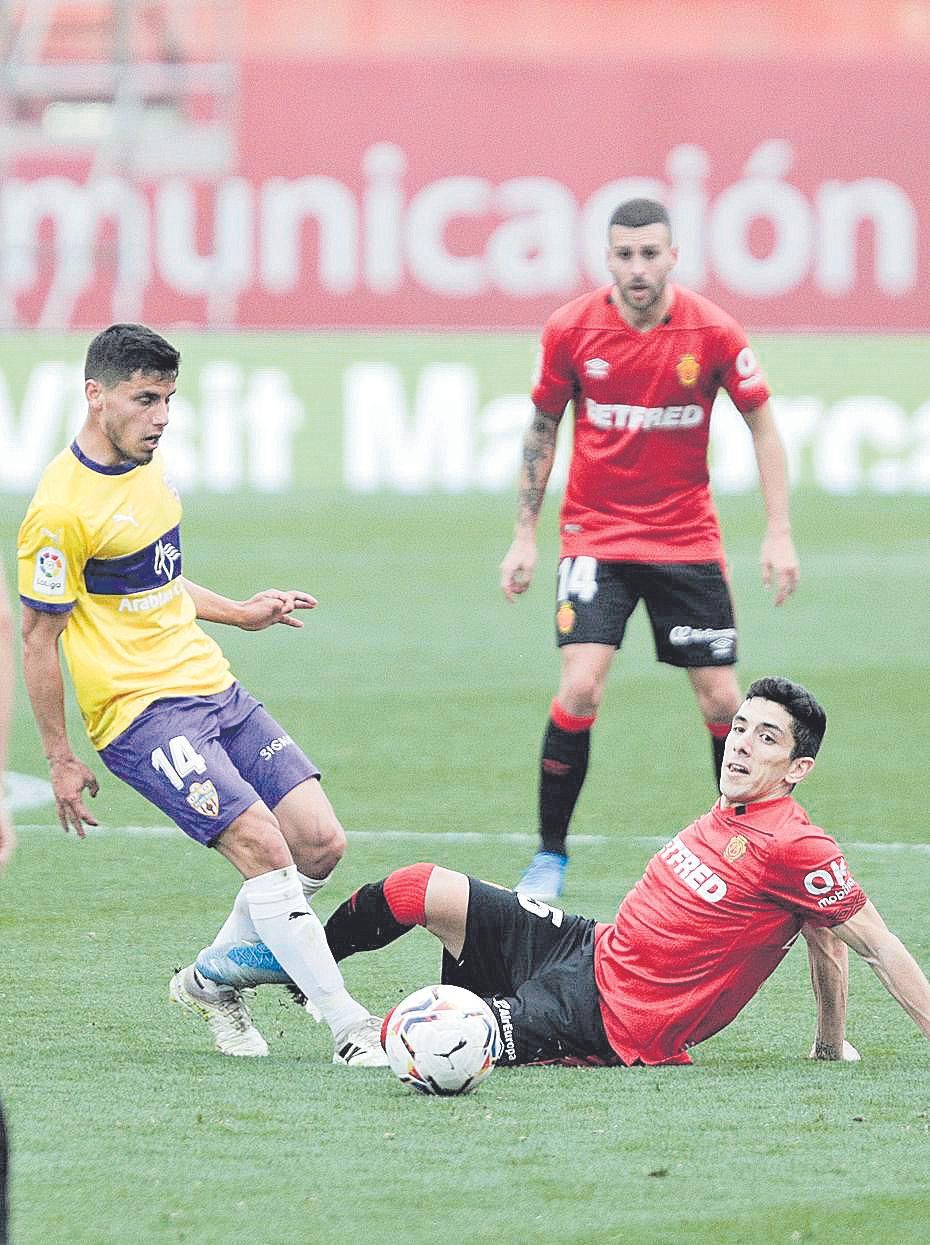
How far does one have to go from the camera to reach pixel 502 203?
2230cm

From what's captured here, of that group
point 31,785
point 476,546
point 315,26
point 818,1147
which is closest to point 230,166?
point 315,26

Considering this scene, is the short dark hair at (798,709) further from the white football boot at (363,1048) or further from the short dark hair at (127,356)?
the short dark hair at (127,356)

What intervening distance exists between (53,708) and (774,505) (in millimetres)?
2827

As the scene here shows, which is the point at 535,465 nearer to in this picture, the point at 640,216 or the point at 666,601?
the point at 666,601

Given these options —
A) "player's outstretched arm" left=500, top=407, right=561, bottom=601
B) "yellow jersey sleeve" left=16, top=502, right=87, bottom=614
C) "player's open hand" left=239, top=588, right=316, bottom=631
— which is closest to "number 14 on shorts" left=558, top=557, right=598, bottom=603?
"player's outstretched arm" left=500, top=407, right=561, bottom=601

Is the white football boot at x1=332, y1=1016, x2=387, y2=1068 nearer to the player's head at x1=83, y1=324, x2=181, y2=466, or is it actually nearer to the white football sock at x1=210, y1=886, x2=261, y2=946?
the white football sock at x1=210, y1=886, x2=261, y2=946

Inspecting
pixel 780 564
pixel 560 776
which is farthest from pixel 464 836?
pixel 780 564

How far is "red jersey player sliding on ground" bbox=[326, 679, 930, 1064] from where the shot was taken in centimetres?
490

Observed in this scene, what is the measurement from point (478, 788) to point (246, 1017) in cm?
368

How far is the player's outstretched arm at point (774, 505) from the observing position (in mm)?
6984

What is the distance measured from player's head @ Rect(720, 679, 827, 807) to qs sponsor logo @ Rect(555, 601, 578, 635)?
2.13 metres

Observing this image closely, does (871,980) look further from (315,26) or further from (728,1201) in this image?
(315,26)

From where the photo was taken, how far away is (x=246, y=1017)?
17.3ft

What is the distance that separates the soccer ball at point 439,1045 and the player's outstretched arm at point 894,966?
2.70 ft
